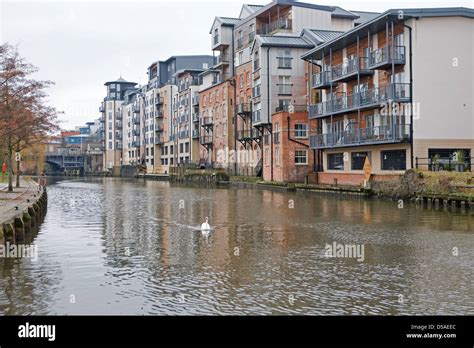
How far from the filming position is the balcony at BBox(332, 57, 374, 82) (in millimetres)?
45688

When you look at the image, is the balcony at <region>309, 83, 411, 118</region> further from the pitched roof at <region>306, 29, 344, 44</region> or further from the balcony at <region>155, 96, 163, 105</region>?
the balcony at <region>155, 96, 163, 105</region>

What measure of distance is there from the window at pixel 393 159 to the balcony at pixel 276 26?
2629cm

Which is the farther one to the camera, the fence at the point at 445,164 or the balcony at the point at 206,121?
the balcony at the point at 206,121

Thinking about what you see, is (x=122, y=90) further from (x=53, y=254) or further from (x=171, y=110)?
(x=53, y=254)

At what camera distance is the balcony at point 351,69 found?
4569 centimetres

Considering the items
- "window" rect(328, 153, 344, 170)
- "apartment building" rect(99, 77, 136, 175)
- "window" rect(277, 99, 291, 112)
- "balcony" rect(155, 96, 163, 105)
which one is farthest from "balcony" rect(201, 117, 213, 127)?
"apartment building" rect(99, 77, 136, 175)

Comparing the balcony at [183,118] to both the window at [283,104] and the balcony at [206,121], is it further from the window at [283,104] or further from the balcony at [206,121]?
the window at [283,104]

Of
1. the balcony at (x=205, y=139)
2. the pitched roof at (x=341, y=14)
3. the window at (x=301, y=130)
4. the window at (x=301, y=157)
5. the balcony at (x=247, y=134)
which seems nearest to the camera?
the window at (x=301, y=157)

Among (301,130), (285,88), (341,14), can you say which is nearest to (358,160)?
(301,130)

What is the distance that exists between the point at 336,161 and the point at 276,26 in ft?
69.8

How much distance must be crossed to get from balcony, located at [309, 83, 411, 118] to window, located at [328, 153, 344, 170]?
378 centimetres

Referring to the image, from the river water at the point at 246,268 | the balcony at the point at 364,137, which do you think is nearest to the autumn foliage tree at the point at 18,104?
the river water at the point at 246,268

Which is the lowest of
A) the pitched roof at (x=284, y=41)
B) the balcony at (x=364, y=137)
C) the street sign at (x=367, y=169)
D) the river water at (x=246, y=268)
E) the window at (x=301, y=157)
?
the river water at (x=246, y=268)
